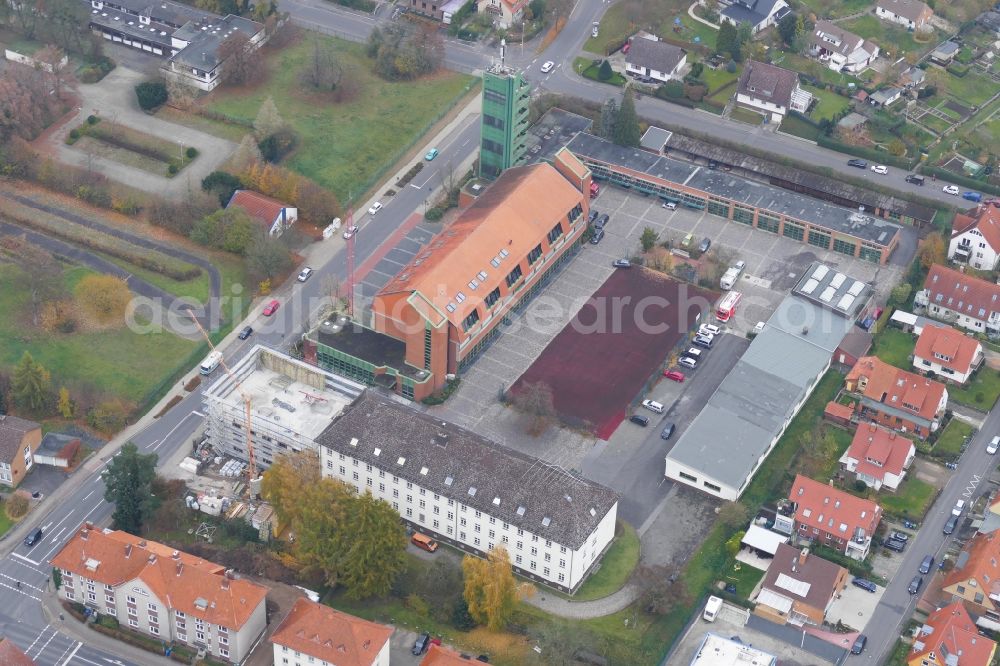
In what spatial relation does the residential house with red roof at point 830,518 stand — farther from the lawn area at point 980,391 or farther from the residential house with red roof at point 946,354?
the residential house with red roof at point 946,354

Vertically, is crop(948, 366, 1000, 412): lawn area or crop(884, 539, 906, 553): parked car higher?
crop(948, 366, 1000, 412): lawn area

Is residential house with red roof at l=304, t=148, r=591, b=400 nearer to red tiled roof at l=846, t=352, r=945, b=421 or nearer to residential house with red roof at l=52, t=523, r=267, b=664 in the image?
residential house with red roof at l=52, t=523, r=267, b=664

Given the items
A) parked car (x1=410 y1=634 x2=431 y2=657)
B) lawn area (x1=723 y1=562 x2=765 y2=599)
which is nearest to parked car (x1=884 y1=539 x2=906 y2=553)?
lawn area (x1=723 y1=562 x2=765 y2=599)

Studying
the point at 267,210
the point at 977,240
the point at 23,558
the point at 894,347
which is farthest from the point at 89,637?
the point at 977,240

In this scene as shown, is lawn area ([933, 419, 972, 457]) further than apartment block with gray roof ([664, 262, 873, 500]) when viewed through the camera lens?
Yes

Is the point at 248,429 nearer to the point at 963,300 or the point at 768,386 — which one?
the point at 768,386

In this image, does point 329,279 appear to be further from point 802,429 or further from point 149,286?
point 802,429

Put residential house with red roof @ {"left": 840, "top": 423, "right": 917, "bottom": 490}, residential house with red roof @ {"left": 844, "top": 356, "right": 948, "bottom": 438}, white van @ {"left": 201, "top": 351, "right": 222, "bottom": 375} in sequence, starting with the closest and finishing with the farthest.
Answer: residential house with red roof @ {"left": 840, "top": 423, "right": 917, "bottom": 490}, residential house with red roof @ {"left": 844, "top": 356, "right": 948, "bottom": 438}, white van @ {"left": 201, "top": 351, "right": 222, "bottom": 375}
